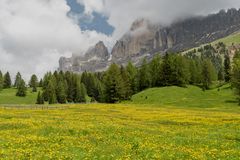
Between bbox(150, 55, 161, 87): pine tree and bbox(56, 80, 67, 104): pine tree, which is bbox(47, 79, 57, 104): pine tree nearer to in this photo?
bbox(56, 80, 67, 104): pine tree

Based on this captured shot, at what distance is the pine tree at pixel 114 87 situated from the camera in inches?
5428

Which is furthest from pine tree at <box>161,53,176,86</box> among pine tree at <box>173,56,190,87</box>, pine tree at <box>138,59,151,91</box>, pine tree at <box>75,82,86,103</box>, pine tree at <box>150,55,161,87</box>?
pine tree at <box>75,82,86,103</box>

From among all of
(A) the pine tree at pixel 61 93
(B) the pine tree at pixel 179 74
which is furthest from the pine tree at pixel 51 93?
(B) the pine tree at pixel 179 74

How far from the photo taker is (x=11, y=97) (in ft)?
650

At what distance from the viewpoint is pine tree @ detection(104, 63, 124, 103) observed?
138 m

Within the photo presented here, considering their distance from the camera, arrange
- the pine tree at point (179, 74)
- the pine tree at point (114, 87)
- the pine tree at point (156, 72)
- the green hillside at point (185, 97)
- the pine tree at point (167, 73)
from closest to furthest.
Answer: the green hillside at point (185, 97)
the pine tree at point (114, 87)
the pine tree at point (179, 74)
the pine tree at point (167, 73)
the pine tree at point (156, 72)

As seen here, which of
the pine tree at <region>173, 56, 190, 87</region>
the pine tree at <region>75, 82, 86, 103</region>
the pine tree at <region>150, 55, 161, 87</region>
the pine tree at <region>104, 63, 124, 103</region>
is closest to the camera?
the pine tree at <region>104, 63, 124, 103</region>

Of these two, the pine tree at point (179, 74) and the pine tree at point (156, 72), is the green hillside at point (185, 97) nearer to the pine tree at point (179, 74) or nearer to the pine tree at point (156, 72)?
the pine tree at point (179, 74)

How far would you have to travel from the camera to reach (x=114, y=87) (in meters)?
138

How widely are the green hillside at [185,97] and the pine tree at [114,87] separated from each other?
582 cm

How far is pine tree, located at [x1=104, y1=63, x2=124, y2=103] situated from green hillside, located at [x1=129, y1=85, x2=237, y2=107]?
5822mm

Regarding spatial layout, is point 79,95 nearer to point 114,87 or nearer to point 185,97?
point 114,87

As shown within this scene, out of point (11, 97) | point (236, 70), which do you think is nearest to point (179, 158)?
point (236, 70)

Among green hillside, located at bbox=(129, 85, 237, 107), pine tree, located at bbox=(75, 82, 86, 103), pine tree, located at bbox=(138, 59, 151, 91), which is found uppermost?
pine tree, located at bbox=(138, 59, 151, 91)
